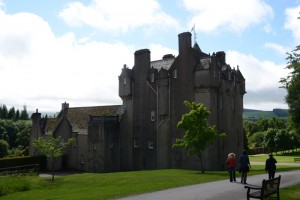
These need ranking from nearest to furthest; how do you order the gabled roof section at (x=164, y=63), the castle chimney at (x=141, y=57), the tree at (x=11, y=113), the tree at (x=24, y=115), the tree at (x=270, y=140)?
the gabled roof section at (x=164, y=63)
the castle chimney at (x=141, y=57)
the tree at (x=270, y=140)
the tree at (x=11, y=113)
the tree at (x=24, y=115)

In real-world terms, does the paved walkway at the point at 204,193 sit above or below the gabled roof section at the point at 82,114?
below

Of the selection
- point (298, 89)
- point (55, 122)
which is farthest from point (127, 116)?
point (298, 89)

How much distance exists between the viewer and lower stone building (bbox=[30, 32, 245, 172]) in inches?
1731

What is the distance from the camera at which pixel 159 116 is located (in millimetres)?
47156

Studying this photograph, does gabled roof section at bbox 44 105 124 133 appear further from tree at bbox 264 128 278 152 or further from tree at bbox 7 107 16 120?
tree at bbox 7 107 16 120

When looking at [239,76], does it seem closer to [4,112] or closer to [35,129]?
[35,129]

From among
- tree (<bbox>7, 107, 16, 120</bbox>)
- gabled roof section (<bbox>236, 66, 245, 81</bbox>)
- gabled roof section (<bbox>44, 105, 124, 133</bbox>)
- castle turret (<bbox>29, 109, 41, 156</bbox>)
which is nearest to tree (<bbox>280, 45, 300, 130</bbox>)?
gabled roof section (<bbox>236, 66, 245, 81</bbox>)

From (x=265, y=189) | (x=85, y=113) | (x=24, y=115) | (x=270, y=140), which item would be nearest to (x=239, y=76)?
(x=85, y=113)

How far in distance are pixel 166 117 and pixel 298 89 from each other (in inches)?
650

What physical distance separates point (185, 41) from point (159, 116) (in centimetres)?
1051

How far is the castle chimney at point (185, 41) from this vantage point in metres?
45.2

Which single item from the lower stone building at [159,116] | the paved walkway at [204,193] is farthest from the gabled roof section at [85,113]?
the paved walkway at [204,193]

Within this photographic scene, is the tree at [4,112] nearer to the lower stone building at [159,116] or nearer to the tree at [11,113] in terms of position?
the tree at [11,113]

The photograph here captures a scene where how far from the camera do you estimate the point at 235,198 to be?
17.9m
